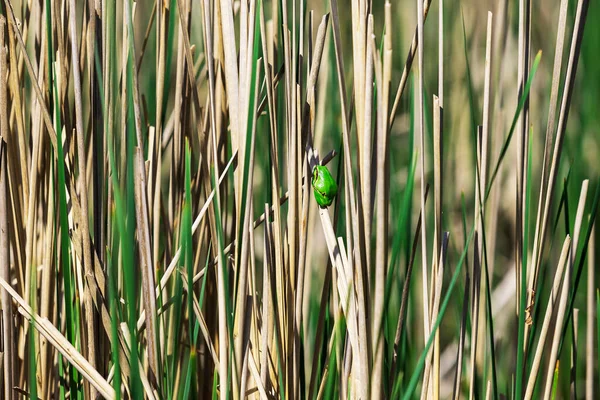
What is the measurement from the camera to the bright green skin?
26.6 inches

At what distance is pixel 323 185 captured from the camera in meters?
0.68

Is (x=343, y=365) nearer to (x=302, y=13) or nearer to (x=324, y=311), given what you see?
(x=324, y=311)

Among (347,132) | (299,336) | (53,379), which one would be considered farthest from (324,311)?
(53,379)

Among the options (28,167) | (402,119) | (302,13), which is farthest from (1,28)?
(402,119)

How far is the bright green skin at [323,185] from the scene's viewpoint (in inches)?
26.6

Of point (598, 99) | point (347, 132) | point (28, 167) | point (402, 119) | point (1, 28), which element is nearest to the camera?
point (347, 132)

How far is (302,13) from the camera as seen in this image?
0.66 meters

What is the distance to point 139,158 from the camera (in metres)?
0.62

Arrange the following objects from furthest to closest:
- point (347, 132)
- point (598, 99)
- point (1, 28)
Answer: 1. point (598, 99)
2. point (1, 28)
3. point (347, 132)

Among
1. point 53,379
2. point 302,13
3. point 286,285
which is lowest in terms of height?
point 53,379

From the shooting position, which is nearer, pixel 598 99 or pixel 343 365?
pixel 343 365

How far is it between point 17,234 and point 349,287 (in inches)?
15.8

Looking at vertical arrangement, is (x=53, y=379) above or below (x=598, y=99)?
below

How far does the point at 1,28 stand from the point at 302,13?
30 cm
